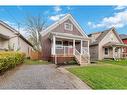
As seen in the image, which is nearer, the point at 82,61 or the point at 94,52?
the point at 82,61

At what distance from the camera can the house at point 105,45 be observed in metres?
23.8

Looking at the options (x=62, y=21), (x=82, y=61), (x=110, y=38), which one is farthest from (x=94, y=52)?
(x=82, y=61)

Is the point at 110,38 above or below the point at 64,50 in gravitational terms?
Result: above

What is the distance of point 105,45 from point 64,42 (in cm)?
773

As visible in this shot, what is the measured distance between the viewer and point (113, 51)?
23.7 metres

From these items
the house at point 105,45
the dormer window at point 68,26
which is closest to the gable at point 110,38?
the house at point 105,45

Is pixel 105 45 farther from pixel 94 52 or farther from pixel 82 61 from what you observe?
pixel 82 61

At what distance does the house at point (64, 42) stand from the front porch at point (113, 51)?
534 centimetres

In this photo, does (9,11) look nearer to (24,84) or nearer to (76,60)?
(76,60)

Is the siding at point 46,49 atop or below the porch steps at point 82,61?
atop

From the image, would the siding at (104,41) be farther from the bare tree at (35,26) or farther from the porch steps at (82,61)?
the porch steps at (82,61)

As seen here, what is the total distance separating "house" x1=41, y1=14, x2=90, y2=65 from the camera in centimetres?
1527
